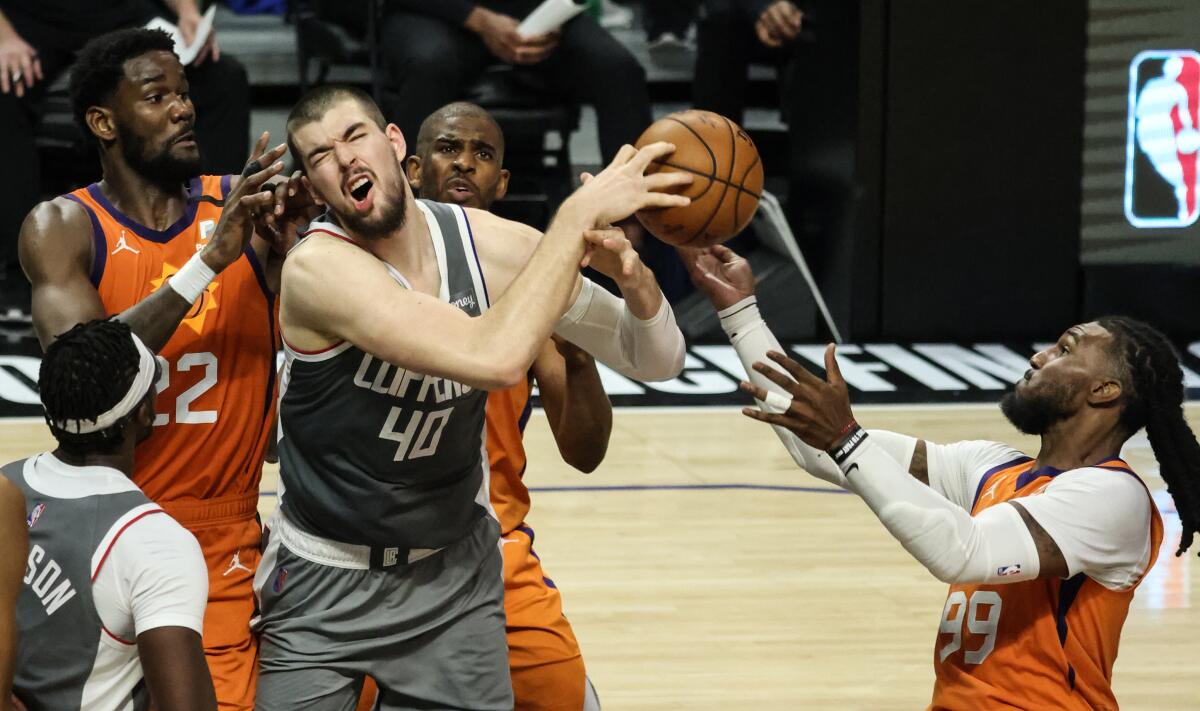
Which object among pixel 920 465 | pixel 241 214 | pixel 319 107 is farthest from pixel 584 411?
pixel 319 107

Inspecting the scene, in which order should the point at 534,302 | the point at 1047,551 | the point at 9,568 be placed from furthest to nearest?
the point at 1047,551 < the point at 534,302 < the point at 9,568

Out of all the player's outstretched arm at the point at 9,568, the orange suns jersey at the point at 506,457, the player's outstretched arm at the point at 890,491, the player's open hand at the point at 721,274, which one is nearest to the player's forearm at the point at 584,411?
the orange suns jersey at the point at 506,457

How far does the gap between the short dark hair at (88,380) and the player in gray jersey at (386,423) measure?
Result: 1.21 feet

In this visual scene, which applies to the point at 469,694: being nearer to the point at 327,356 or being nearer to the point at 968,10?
the point at 327,356

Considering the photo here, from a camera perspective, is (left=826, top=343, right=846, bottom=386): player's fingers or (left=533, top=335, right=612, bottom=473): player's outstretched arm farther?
(left=533, top=335, right=612, bottom=473): player's outstretched arm

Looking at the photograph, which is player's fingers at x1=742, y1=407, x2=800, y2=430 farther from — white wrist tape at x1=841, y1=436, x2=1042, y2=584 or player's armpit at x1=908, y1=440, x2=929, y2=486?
player's armpit at x1=908, y1=440, x2=929, y2=486

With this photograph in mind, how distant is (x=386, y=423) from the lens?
10.6 feet

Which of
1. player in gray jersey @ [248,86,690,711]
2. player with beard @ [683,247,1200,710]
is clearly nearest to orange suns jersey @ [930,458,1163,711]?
player with beard @ [683,247,1200,710]

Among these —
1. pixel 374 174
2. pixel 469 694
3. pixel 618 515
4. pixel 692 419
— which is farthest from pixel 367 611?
pixel 692 419

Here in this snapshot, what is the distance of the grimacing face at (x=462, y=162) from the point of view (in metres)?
4.54

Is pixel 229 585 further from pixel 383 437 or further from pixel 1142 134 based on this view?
pixel 1142 134

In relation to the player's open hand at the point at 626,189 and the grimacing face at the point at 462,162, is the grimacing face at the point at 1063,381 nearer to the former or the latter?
the player's open hand at the point at 626,189

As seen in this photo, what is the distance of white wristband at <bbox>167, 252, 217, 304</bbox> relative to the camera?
139 inches

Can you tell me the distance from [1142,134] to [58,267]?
295 inches
